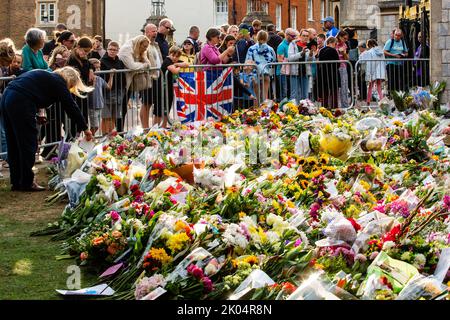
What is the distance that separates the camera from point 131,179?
36.3 feet

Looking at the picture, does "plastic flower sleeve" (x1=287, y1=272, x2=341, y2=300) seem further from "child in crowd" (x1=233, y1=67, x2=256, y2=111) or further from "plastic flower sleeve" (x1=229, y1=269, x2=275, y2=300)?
"child in crowd" (x1=233, y1=67, x2=256, y2=111)

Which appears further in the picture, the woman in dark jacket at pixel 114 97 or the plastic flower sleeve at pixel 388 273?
the woman in dark jacket at pixel 114 97

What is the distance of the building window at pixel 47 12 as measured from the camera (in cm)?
6256

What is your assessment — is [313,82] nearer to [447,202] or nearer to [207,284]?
[447,202]

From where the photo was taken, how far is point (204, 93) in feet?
59.9

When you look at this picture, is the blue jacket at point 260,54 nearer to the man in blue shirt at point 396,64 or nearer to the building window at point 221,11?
the man in blue shirt at point 396,64

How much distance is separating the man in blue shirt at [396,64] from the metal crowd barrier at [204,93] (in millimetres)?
4422

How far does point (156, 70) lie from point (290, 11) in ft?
187

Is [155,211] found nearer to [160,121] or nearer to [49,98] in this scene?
[49,98]

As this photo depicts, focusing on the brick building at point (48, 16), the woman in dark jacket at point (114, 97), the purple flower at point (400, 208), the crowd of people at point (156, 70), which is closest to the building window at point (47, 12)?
the brick building at point (48, 16)

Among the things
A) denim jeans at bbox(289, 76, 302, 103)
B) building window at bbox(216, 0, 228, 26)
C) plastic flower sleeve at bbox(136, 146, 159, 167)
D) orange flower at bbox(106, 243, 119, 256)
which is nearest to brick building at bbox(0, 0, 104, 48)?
building window at bbox(216, 0, 228, 26)

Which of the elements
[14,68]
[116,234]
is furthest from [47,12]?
[116,234]

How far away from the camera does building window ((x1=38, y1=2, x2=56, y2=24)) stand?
2463 inches
